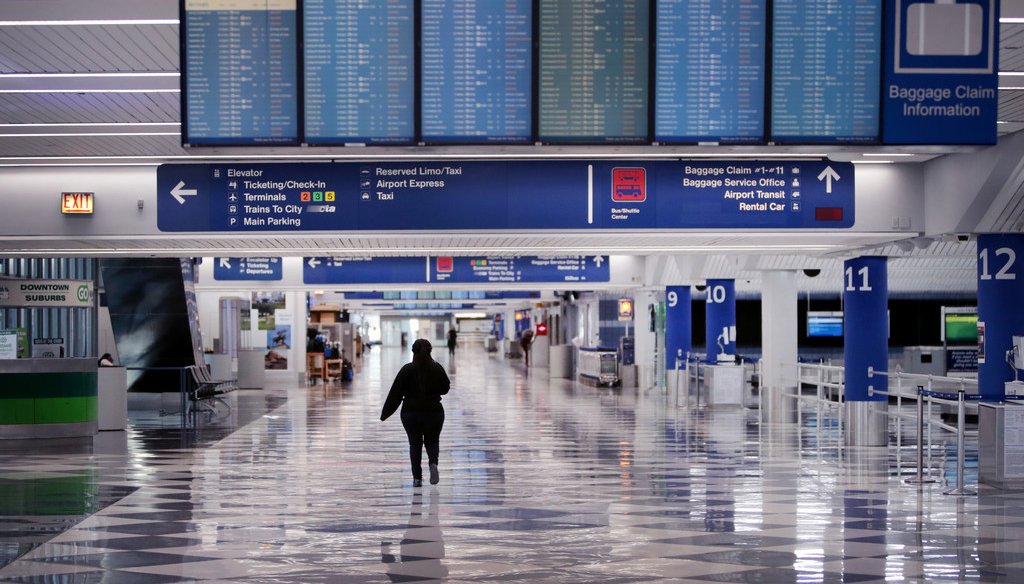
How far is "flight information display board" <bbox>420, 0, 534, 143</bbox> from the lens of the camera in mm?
6902

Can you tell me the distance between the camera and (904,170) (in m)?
13.1

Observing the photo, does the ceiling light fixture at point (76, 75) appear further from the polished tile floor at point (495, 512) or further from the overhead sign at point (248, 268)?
the overhead sign at point (248, 268)

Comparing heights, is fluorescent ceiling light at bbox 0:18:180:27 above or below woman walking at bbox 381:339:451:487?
above

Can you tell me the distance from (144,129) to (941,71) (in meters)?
7.34

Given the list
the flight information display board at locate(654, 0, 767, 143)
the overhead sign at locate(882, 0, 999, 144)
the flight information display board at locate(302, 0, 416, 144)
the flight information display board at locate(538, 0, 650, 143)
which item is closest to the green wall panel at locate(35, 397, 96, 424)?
the flight information display board at locate(302, 0, 416, 144)

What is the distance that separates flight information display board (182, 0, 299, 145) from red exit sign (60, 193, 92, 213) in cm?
700

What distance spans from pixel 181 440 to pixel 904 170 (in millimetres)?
10548

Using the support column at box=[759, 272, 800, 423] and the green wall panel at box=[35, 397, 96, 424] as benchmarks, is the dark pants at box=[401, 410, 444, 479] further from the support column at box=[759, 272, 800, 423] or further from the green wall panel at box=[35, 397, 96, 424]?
the support column at box=[759, 272, 800, 423]

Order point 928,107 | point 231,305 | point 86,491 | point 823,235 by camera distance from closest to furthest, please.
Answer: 1. point 928,107
2. point 86,491
3. point 823,235
4. point 231,305

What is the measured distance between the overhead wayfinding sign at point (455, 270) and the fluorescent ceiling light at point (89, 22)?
18.0 metres

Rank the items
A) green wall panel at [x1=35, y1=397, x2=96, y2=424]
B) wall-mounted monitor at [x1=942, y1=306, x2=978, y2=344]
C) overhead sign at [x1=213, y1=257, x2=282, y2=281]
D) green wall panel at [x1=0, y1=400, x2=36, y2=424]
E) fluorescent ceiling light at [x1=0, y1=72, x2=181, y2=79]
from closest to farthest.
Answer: fluorescent ceiling light at [x1=0, y1=72, x2=181, y2=79]
green wall panel at [x1=0, y1=400, x2=36, y2=424]
green wall panel at [x1=35, y1=397, x2=96, y2=424]
overhead sign at [x1=213, y1=257, x2=282, y2=281]
wall-mounted monitor at [x1=942, y1=306, x2=978, y2=344]

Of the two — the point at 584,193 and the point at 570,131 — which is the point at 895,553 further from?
the point at 584,193

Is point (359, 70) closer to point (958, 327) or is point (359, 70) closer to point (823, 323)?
point (958, 327)

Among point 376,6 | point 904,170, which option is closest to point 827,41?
point 376,6
